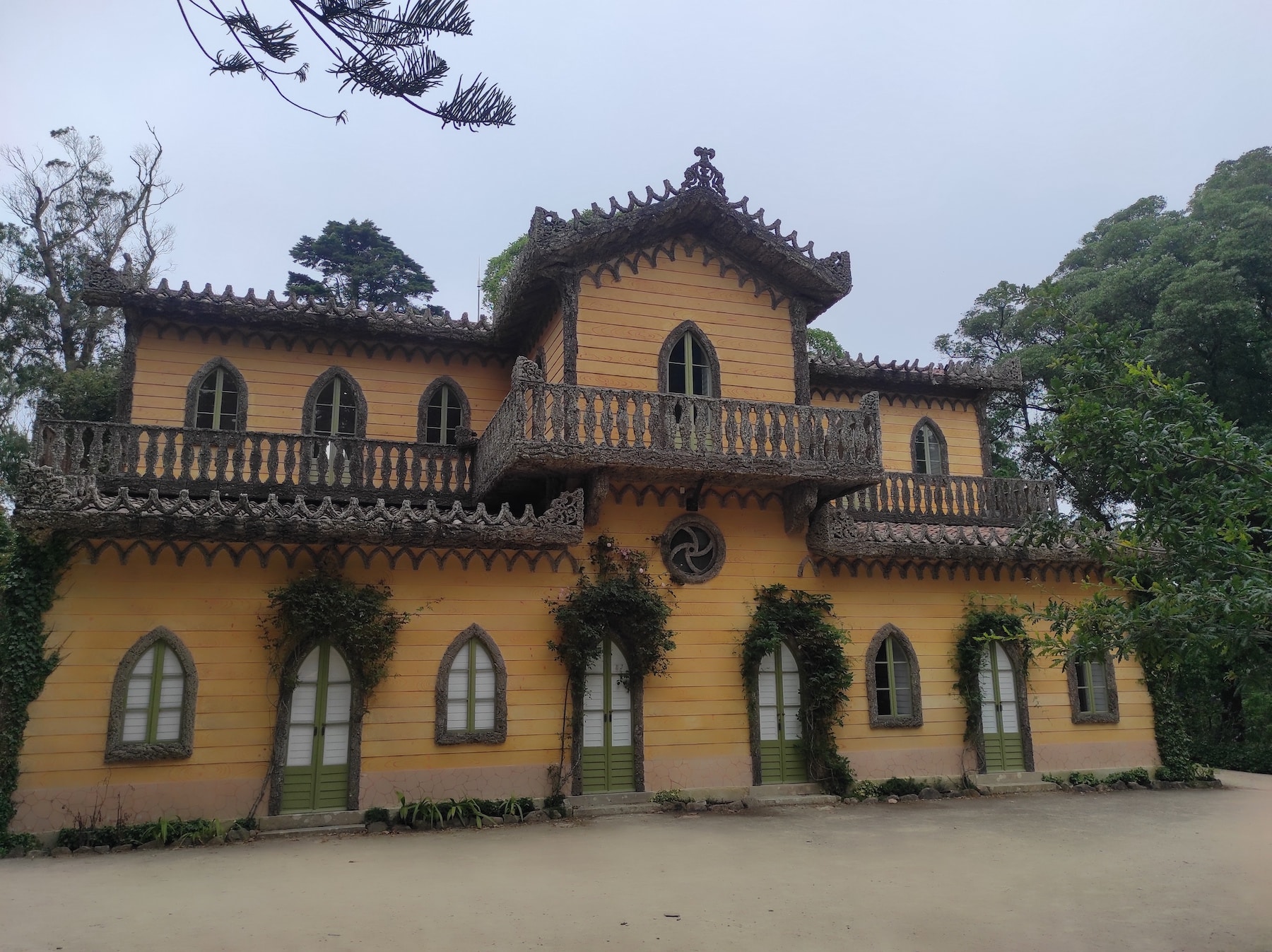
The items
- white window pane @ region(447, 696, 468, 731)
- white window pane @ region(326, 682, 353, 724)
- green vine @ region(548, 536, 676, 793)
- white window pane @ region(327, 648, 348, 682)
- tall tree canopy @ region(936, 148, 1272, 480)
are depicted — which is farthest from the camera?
tall tree canopy @ region(936, 148, 1272, 480)

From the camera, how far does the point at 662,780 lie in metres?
13.0

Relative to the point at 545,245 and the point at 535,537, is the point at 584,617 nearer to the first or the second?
the point at 535,537

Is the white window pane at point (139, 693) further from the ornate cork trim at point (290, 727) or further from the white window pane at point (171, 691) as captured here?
the ornate cork trim at point (290, 727)

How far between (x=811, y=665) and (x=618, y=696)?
123 inches

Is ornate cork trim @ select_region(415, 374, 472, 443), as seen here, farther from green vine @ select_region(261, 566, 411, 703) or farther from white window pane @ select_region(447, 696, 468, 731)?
white window pane @ select_region(447, 696, 468, 731)

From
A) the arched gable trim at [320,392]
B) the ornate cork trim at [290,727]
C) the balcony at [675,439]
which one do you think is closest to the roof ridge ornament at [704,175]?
the balcony at [675,439]

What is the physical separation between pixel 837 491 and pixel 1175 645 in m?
8.33

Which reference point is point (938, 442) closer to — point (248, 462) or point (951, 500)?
point (951, 500)

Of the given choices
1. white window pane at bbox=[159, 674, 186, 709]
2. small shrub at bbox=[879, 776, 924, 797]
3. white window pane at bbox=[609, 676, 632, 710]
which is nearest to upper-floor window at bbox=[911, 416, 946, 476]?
small shrub at bbox=[879, 776, 924, 797]

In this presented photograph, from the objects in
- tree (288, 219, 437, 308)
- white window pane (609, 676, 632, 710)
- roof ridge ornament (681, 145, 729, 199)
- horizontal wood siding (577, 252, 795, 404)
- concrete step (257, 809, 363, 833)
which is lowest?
concrete step (257, 809, 363, 833)

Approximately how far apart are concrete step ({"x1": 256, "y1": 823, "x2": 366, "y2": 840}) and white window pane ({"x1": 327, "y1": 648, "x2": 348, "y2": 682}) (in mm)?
1896

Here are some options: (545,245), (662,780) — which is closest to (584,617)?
(662,780)

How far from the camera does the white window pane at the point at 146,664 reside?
37.0 feet

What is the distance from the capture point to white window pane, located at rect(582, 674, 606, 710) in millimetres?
13016
